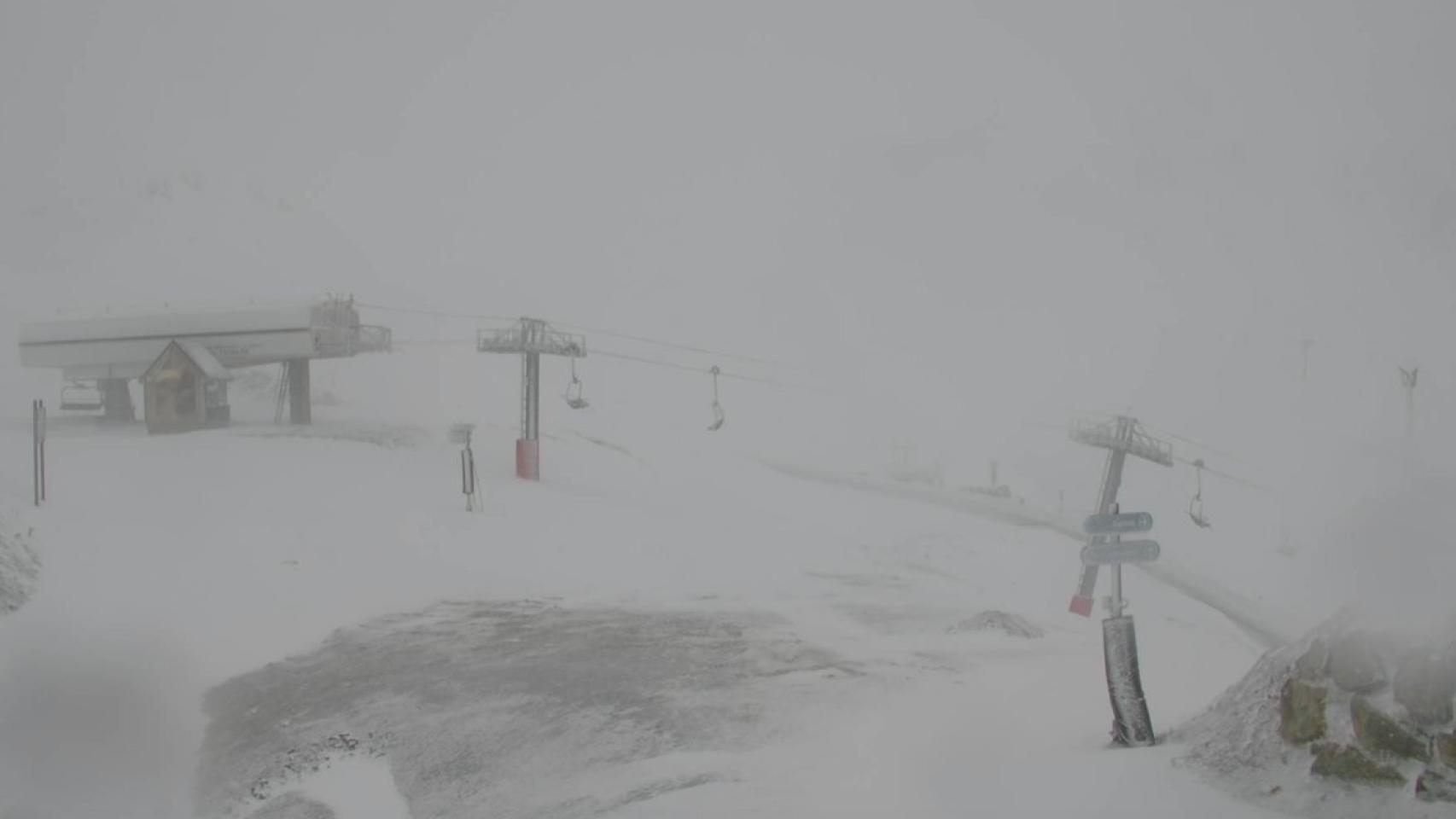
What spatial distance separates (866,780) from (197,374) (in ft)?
101

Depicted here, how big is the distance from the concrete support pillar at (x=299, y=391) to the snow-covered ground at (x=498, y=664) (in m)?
5.79

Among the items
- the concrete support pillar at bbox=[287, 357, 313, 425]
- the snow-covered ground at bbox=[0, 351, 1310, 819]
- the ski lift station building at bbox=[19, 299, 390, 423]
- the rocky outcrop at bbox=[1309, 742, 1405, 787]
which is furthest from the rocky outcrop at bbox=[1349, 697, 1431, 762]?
the concrete support pillar at bbox=[287, 357, 313, 425]

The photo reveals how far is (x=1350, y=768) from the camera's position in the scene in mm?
6758

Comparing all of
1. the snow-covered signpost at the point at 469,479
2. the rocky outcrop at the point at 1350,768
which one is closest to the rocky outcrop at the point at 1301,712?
the rocky outcrop at the point at 1350,768

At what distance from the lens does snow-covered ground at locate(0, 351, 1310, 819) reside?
30.6 ft

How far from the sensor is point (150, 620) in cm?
1606

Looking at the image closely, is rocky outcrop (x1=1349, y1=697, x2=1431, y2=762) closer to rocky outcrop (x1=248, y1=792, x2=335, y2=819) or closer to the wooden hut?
rocky outcrop (x1=248, y1=792, x2=335, y2=819)

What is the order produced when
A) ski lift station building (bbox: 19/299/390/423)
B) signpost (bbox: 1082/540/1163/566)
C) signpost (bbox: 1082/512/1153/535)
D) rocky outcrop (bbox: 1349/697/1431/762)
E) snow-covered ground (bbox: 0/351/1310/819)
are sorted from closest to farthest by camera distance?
rocky outcrop (bbox: 1349/697/1431/762) → signpost (bbox: 1082/540/1163/566) → snow-covered ground (bbox: 0/351/1310/819) → signpost (bbox: 1082/512/1153/535) → ski lift station building (bbox: 19/299/390/423)

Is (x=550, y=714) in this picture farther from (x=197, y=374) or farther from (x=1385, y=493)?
(x=197, y=374)

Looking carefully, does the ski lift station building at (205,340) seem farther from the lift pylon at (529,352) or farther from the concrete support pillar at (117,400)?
the lift pylon at (529,352)

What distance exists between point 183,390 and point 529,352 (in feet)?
38.0

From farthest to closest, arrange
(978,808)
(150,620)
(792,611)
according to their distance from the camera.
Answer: (792,611) < (150,620) < (978,808)

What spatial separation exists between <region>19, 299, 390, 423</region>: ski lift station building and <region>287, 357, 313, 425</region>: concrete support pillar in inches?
1.2

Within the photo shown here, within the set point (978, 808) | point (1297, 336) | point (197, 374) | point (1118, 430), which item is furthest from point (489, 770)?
point (1297, 336)
